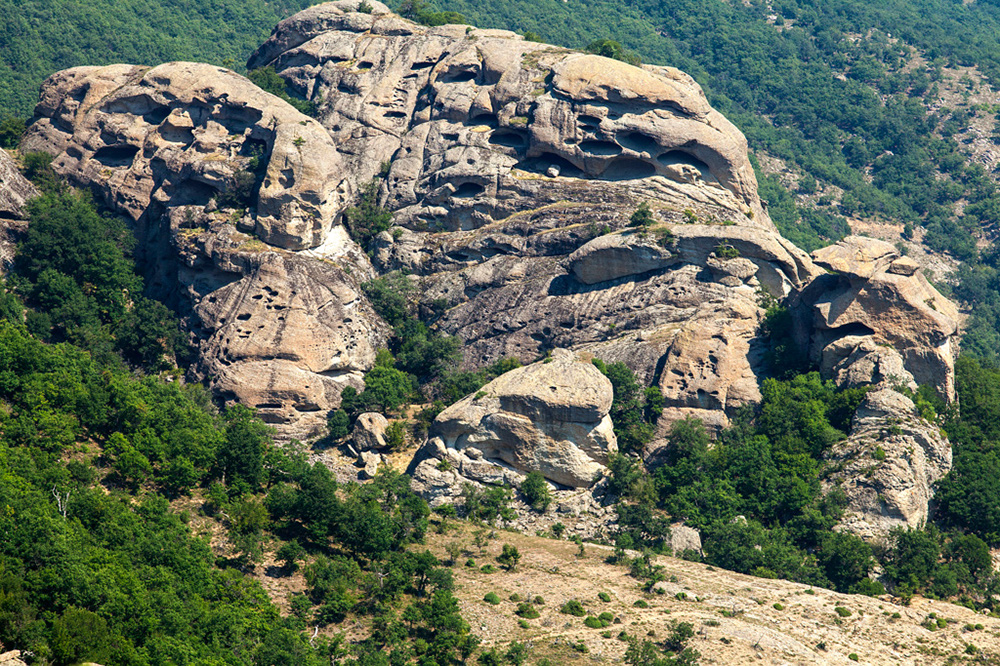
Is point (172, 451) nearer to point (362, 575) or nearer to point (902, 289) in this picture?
point (362, 575)

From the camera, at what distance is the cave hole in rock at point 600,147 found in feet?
315

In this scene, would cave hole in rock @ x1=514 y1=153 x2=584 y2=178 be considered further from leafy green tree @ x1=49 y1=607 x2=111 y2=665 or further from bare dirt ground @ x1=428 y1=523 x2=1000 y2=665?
leafy green tree @ x1=49 y1=607 x2=111 y2=665

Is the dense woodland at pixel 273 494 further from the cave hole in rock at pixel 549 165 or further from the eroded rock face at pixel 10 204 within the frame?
the cave hole in rock at pixel 549 165

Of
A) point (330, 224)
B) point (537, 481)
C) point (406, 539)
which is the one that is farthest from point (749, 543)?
point (330, 224)

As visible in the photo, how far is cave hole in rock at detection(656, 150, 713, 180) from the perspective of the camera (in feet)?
317

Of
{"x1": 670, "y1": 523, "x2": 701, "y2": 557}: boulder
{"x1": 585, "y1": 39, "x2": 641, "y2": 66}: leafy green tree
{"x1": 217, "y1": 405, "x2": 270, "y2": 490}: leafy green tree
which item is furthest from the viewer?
{"x1": 585, "y1": 39, "x2": 641, "y2": 66}: leafy green tree

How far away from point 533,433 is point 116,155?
44.8 meters

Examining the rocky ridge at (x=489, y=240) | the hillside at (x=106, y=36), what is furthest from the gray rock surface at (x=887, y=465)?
the hillside at (x=106, y=36)

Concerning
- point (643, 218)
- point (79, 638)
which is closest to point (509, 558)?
point (79, 638)

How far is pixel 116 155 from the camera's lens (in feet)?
326

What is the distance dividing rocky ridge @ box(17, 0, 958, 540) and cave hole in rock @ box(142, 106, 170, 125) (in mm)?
136

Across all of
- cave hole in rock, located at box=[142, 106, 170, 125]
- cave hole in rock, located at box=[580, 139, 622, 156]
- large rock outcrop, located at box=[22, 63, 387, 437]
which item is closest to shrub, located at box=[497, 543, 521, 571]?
large rock outcrop, located at box=[22, 63, 387, 437]

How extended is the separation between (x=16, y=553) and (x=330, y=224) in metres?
45.8

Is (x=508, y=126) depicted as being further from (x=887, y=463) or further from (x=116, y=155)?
(x=887, y=463)
